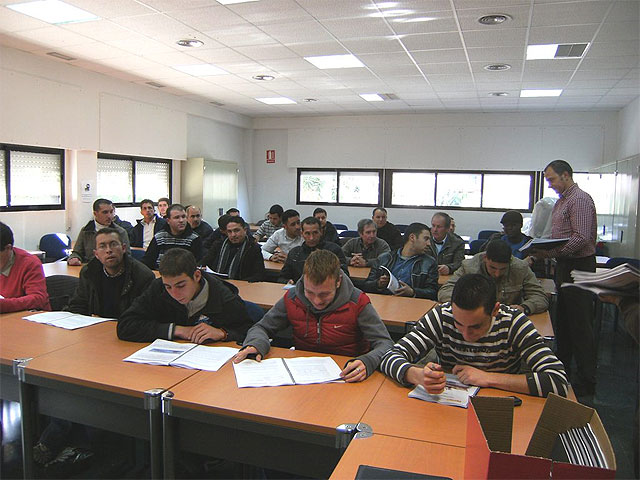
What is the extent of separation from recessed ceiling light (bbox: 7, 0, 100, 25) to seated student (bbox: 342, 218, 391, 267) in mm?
3444

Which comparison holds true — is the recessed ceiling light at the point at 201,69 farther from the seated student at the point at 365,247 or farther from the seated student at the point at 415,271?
the seated student at the point at 415,271

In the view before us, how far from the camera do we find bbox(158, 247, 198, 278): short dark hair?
8.39 ft

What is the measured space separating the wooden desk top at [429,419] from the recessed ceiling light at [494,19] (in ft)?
11.9

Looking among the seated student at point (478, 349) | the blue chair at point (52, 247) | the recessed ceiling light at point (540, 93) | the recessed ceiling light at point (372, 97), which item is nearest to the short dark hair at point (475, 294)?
the seated student at point (478, 349)

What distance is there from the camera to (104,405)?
213 cm

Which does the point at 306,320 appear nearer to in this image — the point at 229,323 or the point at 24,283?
the point at 229,323

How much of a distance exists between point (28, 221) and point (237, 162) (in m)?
5.23

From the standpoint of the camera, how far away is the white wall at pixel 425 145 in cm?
907

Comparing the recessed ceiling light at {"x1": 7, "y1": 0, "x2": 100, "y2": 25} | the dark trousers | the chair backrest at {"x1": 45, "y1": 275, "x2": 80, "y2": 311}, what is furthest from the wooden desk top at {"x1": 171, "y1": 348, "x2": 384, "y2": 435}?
the recessed ceiling light at {"x1": 7, "y1": 0, "x2": 100, "y2": 25}

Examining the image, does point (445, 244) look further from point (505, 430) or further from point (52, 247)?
point (52, 247)

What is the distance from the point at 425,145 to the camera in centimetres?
1007

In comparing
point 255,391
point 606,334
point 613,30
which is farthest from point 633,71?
point 255,391

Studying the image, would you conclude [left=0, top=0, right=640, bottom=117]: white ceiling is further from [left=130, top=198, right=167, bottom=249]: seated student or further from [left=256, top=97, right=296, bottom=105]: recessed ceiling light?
[left=130, top=198, right=167, bottom=249]: seated student

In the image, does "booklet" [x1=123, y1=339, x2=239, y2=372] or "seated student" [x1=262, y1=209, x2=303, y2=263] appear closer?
"booklet" [x1=123, y1=339, x2=239, y2=372]
